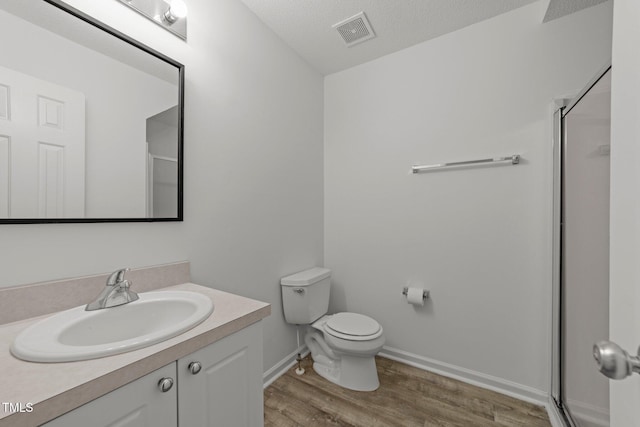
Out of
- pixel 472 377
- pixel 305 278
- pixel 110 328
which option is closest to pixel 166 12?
pixel 110 328

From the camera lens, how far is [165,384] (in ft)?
2.10

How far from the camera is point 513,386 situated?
62.6 inches

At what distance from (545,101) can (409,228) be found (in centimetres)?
108

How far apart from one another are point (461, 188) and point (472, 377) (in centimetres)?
125

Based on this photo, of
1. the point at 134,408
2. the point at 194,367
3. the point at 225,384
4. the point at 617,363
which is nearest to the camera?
the point at 617,363

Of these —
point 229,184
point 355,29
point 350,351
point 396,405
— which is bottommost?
point 396,405

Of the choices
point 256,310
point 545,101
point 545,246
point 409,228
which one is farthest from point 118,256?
point 545,101

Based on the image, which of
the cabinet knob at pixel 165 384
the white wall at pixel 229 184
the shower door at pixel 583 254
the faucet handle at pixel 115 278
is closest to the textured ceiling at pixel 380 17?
the white wall at pixel 229 184

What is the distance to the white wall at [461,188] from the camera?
1.52m

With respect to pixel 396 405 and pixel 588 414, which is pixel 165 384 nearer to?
pixel 396 405

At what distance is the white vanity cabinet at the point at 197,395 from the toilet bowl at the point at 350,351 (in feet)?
2.57

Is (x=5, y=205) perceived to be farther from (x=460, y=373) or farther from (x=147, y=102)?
(x=460, y=373)

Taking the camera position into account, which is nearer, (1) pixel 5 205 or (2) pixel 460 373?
(1) pixel 5 205

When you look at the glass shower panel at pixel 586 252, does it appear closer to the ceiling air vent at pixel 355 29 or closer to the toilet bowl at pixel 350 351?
the toilet bowl at pixel 350 351
